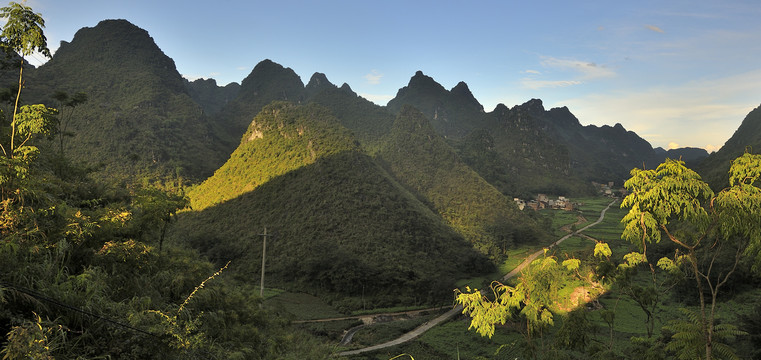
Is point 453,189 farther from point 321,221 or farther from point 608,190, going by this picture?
point 608,190

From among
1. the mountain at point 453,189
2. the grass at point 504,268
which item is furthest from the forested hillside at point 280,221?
the grass at point 504,268

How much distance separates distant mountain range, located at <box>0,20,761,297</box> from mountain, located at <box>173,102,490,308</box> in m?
0.22

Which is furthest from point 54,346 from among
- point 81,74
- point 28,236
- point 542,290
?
point 81,74

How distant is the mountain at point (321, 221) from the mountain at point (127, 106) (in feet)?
58.6

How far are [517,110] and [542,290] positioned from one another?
149 meters

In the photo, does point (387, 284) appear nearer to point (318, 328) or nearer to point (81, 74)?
point (318, 328)

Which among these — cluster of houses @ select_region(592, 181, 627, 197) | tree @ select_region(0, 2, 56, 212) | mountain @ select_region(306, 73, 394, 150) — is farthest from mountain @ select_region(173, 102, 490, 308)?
cluster of houses @ select_region(592, 181, 627, 197)

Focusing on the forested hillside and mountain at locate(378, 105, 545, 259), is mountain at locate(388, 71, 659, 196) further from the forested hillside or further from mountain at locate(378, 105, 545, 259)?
mountain at locate(378, 105, 545, 259)

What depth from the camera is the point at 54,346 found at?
15.2ft

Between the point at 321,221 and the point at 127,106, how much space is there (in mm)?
67353

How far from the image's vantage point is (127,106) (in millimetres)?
83875

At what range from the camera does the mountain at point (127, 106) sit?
2660 inches

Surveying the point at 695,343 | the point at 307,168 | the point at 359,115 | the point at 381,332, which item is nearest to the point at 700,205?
the point at 695,343

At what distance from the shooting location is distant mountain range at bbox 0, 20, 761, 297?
46188mm
